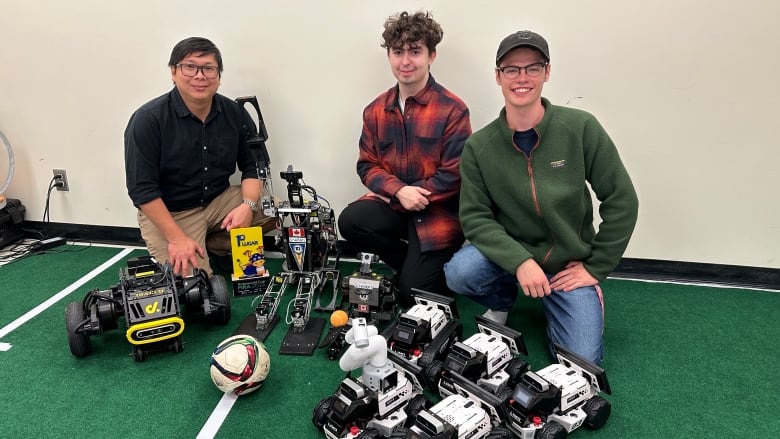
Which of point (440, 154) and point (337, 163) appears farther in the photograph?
point (337, 163)

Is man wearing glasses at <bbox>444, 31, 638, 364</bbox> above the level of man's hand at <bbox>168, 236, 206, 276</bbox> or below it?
above

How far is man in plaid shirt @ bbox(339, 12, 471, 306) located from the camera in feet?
9.59

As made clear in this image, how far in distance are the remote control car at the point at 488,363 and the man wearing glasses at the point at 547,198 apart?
11.1 inches

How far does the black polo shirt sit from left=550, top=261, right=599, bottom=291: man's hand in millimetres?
Answer: 2084

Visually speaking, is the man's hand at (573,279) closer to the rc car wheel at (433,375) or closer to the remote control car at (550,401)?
the remote control car at (550,401)

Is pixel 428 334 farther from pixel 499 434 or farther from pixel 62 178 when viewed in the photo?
pixel 62 178

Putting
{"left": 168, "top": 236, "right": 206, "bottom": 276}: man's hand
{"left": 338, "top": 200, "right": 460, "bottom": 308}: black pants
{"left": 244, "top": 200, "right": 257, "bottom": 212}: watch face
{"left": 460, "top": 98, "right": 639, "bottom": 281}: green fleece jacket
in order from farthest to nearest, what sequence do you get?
{"left": 244, "top": 200, "right": 257, "bottom": 212}: watch face < {"left": 168, "top": 236, "right": 206, "bottom": 276}: man's hand < {"left": 338, "top": 200, "right": 460, "bottom": 308}: black pants < {"left": 460, "top": 98, "right": 639, "bottom": 281}: green fleece jacket

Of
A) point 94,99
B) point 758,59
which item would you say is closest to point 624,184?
point 758,59

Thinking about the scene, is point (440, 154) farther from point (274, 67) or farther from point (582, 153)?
point (274, 67)

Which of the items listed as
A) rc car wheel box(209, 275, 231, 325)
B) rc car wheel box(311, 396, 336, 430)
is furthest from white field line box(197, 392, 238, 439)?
rc car wheel box(209, 275, 231, 325)

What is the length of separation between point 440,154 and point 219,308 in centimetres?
153

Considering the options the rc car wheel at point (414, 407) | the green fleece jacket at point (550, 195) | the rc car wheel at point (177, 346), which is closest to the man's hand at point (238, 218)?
the rc car wheel at point (177, 346)

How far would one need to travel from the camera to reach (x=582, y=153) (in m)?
2.51

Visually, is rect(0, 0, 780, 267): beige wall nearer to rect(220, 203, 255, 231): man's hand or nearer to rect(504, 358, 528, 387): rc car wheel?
rect(220, 203, 255, 231): man's hand
